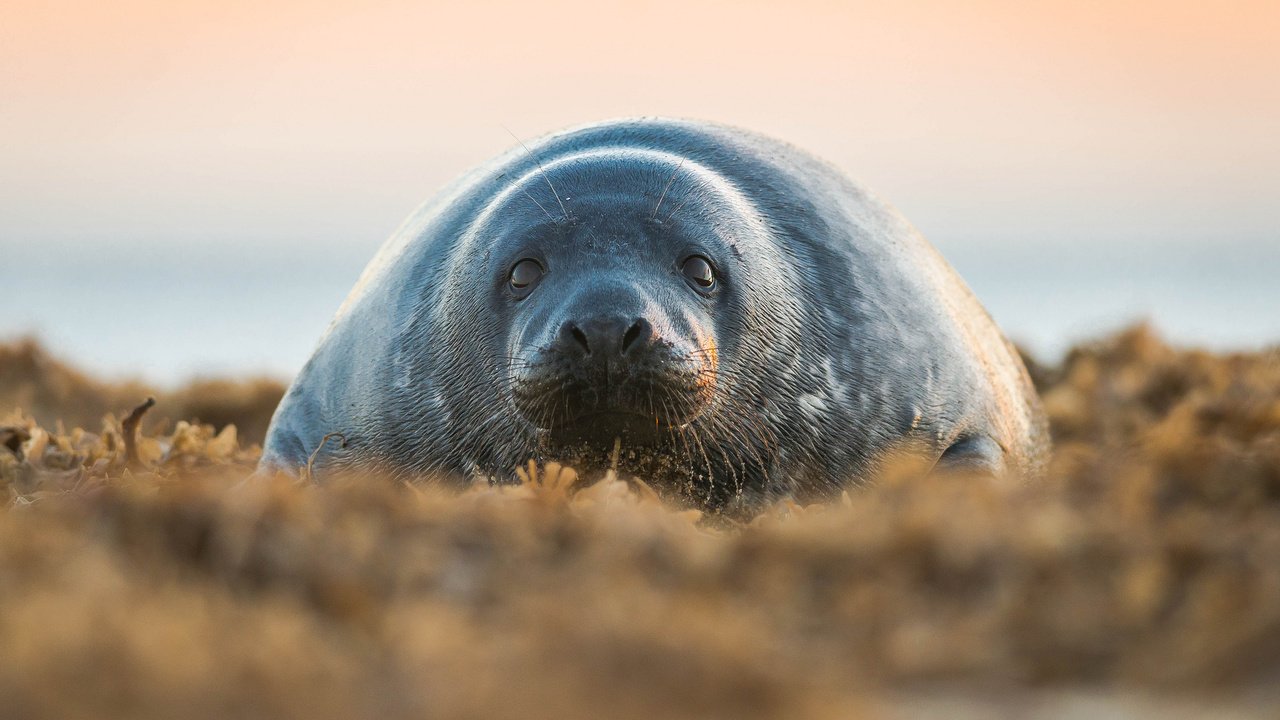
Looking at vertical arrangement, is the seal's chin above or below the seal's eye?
below

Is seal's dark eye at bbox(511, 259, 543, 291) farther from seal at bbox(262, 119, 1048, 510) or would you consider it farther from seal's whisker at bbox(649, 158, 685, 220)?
seal's whisker at bbox(649, 158, 685, 220)

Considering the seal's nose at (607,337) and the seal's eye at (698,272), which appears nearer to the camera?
the seal's nose at (607,337)

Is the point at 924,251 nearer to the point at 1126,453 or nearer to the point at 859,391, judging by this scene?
the point at 859,391

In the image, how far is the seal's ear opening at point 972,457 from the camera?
5113 millimetres

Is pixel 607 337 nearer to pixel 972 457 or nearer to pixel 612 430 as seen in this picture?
pixel 612 430

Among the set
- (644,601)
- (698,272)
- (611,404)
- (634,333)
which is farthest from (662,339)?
(644,601)

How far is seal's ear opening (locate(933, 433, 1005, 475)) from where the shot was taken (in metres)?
5.11

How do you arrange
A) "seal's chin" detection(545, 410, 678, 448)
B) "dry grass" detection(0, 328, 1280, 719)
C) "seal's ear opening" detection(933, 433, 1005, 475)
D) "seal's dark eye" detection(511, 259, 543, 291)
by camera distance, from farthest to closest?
"seal's ear opening" detection(933, 433, 1005, 475) → "seal's dark eye" detection(511, 259, 543, 291) → "seal's chin" detection(545, 410, 678, 448) → "dry grass" detection(0, 328, 1280, 719)

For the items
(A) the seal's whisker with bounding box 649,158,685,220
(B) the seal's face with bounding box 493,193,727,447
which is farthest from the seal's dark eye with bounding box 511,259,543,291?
(A) the seal's whisker with bounding box 649,158,685,220

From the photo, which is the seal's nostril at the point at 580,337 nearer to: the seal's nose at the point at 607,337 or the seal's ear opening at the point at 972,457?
the seal's nose at the point at 607,337

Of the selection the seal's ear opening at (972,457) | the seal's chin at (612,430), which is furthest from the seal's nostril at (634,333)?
the seal's ear opening at (972,457)

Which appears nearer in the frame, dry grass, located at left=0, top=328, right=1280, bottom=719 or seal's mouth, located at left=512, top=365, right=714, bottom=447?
dry grass, located at left=0, top=328, right=1280, bottom=719

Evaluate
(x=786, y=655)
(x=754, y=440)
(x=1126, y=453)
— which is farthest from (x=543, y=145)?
(x=786, y=655)

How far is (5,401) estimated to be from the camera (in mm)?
8648
